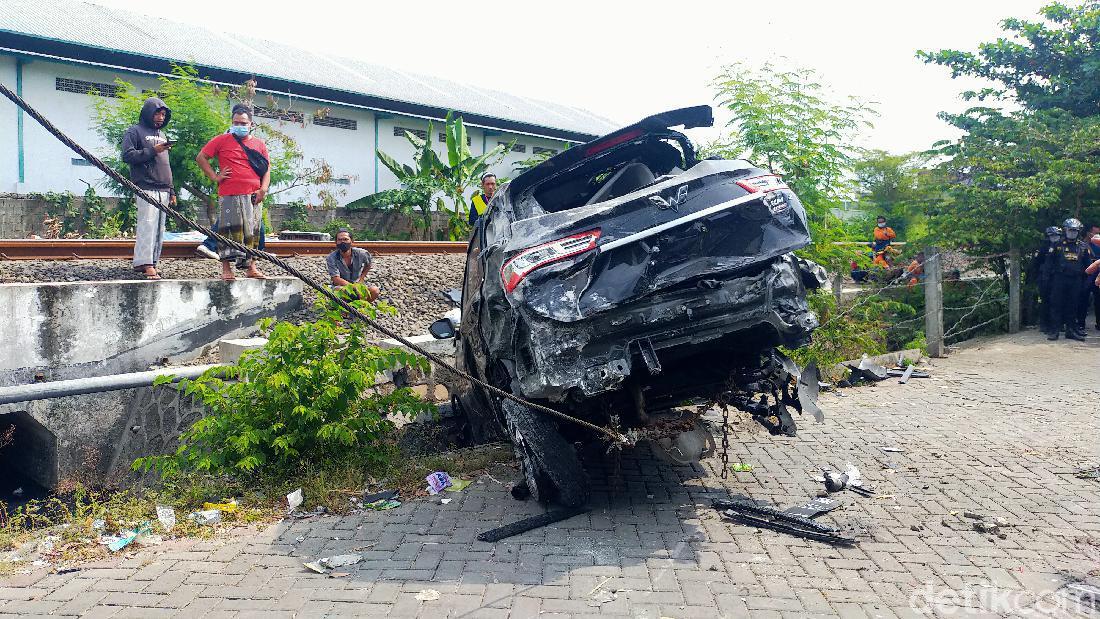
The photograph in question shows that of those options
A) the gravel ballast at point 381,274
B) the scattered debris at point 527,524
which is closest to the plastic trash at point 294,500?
the scattered debris at point 527,524

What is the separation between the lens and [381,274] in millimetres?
11156

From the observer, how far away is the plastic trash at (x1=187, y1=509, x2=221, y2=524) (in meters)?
5.12

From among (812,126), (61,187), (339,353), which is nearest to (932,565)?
(339,353)

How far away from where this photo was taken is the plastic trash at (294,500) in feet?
17.7

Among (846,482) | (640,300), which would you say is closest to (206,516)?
(640,300)

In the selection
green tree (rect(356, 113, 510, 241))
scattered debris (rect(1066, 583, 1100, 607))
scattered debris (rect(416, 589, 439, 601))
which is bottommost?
scattered debris (rect(416, 589, 439, 601))

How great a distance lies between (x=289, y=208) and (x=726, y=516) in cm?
1685

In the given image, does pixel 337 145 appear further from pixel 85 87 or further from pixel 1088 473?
pixel 1088 473

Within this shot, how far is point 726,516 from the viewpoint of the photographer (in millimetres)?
4957

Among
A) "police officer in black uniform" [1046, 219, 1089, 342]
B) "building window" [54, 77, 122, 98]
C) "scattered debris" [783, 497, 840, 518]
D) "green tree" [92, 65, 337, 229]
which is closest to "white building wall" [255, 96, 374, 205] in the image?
"green tree" [92, 65, 337, 229]

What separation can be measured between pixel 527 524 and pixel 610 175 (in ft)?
8.39

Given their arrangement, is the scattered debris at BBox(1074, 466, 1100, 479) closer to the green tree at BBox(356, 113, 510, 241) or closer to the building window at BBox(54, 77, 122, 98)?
the green tree at BBox(356, 113, 510, 241)

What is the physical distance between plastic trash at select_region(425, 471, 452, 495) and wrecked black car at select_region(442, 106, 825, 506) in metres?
0.68

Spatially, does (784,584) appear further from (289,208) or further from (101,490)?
(289,208)
